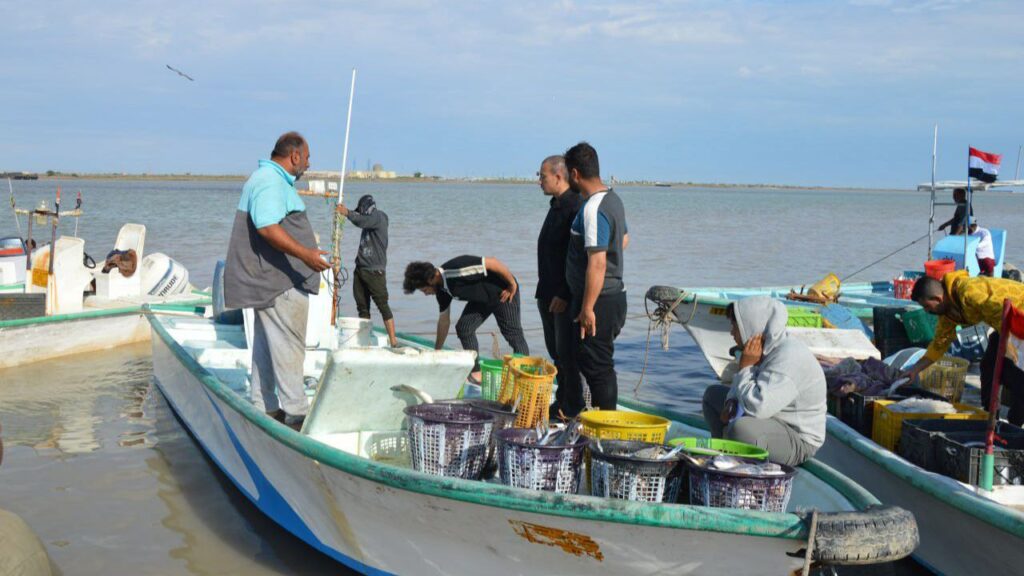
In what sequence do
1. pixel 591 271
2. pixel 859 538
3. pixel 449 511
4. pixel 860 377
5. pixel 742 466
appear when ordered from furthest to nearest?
1. pixel 860 377
2. pixel 591 271
3. pixel 449 511
4. pixel 742 466
5. pixel 859 538

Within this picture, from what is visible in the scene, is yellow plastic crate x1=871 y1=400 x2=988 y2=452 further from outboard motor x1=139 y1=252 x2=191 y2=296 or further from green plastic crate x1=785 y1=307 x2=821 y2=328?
outboard motor x1=139 y1=252 x2=191 y2=296

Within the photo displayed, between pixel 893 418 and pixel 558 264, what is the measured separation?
2305 millimetres

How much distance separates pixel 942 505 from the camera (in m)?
4.90

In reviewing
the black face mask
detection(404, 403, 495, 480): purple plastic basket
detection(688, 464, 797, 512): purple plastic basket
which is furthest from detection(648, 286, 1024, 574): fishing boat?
the black face mask

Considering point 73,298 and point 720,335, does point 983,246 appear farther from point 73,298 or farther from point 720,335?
point 73,298

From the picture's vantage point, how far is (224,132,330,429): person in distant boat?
207 inches

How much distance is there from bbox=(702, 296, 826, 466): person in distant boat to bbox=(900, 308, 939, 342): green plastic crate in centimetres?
475

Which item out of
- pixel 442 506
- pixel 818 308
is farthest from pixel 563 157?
pixel 818 308

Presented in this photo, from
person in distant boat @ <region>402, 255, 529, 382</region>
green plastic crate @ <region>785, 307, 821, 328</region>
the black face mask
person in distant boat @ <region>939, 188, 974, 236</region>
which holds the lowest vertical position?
green plastic crate @ <region>785, 307, 821, 328</region>

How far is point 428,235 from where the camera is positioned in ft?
108

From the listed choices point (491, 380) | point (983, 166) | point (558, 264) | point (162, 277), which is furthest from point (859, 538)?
point (162, 277)

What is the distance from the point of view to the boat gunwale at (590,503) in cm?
360

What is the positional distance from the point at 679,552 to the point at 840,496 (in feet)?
3.16

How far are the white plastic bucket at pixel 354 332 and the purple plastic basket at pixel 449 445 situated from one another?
12.7 feet
